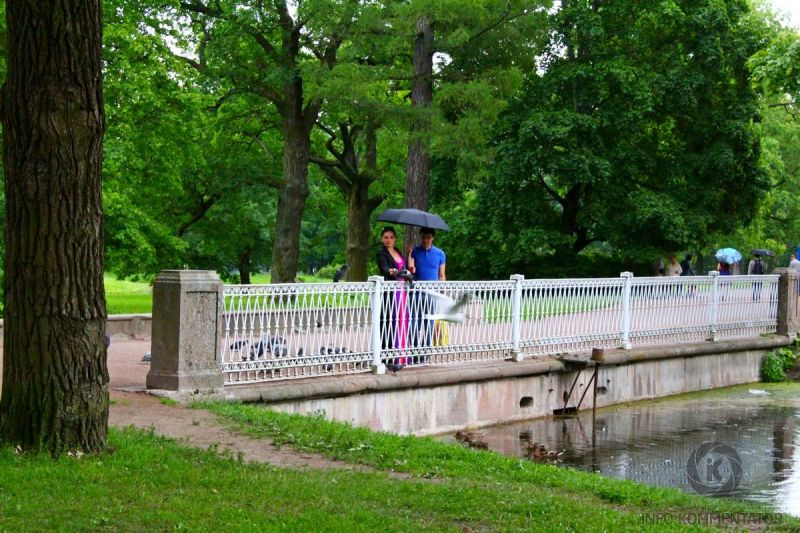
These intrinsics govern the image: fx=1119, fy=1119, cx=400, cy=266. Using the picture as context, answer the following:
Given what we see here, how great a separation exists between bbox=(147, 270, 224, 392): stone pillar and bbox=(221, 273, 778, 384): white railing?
0.27 meters

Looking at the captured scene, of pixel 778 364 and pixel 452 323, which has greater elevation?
pixel 452 323

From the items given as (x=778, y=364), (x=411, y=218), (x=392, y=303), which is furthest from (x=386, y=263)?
(x=778, y=364)

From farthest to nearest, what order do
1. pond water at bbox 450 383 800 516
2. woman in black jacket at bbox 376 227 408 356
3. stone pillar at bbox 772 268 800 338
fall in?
stone pillar at bbox 772 268 800 338
woman in black jacket at bbox 376 227 408 356
pond water at bbox 450 383 800 516

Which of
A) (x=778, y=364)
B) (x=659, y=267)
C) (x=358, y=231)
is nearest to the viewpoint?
(x=778, y=364)

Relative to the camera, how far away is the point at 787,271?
78.5 ft

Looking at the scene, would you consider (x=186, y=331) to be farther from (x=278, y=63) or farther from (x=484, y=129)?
(x=278, y=63)

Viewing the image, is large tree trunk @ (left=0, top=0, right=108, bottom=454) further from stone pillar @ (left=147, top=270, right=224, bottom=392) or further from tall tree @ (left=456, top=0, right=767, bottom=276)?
tall tree @ (left=456, top=0, right=767, bottom=276)

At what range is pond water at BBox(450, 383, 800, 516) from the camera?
38.5 ft

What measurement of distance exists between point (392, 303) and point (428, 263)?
1076 mm

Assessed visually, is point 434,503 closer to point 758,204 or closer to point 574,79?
point 574,79

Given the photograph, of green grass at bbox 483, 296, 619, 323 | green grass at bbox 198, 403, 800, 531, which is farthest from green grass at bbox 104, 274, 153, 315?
green grass at bbox 198, 403, 800, 531

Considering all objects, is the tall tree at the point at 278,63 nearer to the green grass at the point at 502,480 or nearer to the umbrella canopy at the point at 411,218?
the umbrella canopy at the point at 411,218

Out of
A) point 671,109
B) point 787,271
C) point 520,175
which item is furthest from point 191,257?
point 787,271

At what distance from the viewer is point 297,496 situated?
23.8 feet
